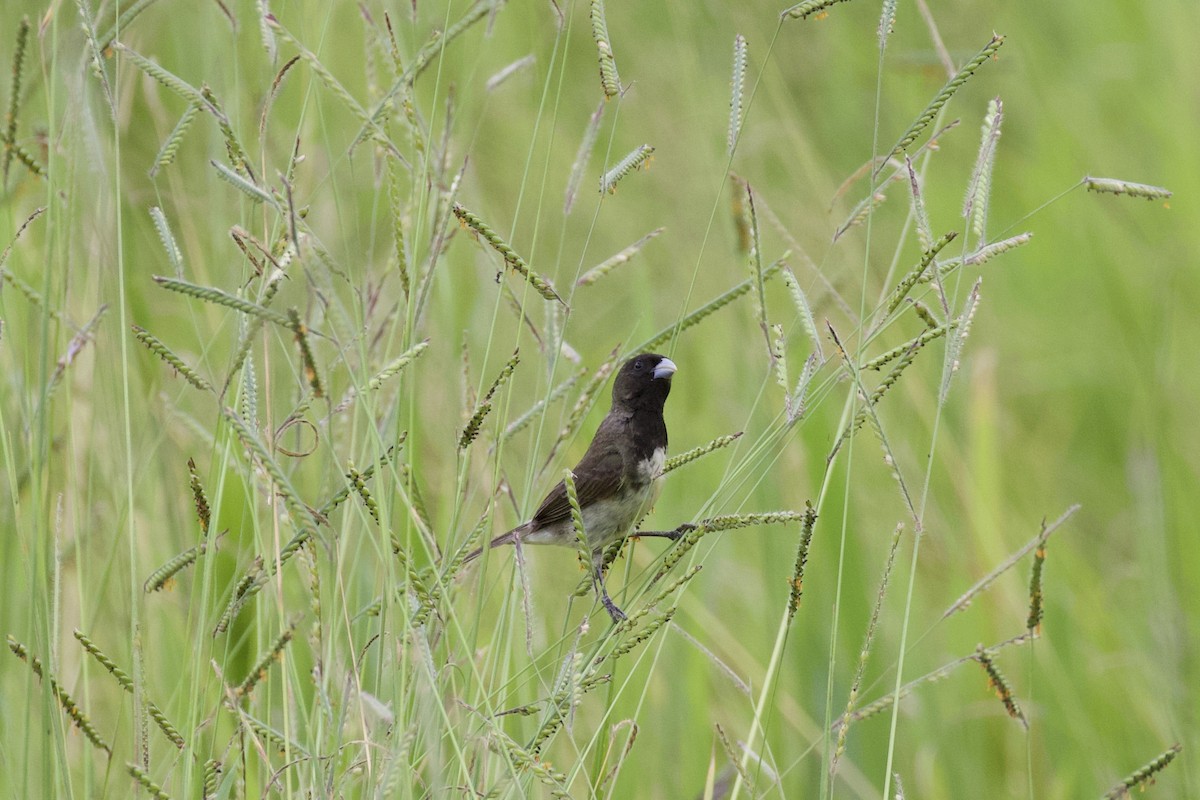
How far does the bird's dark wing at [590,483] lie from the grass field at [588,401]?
4.6 inches

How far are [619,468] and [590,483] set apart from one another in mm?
90

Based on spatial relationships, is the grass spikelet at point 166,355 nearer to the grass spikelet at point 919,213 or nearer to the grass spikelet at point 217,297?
the grass spikelet at point 217,297

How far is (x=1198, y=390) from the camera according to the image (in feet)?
14.2

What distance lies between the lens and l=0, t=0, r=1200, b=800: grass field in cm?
184

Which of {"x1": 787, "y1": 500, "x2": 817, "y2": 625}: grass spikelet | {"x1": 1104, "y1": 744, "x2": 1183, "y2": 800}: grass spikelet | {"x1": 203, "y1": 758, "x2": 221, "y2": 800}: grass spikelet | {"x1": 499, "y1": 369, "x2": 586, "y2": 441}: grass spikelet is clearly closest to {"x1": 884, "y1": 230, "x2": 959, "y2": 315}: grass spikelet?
{"x1": 787, "y1": 500, "x2": 817, "y2": 625}: grass spikelet

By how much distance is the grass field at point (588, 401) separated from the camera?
6.04 feet

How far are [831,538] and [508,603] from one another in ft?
5.32

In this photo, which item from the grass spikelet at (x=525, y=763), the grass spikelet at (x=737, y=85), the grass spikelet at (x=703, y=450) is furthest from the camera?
the grass spikelet at (x=703, y=450)

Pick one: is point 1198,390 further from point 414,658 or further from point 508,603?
point 414,658

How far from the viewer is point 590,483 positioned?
11.2ft

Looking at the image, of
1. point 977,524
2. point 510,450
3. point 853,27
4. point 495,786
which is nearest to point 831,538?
point 977,524

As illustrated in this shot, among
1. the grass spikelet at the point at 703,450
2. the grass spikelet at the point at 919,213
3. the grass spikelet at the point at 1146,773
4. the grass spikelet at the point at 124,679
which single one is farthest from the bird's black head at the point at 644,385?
the grass spikelet at the point at 124,679

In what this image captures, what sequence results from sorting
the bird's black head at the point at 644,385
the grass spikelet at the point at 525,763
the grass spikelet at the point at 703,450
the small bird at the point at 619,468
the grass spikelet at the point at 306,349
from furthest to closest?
the bird's black head at the point at 644,385 < the small bird at the point at 619,468 < the grass spikelet at the point at 703,450 < the grass spikelet at the point at 525,763 < the grass spikelet at the point at 306,349

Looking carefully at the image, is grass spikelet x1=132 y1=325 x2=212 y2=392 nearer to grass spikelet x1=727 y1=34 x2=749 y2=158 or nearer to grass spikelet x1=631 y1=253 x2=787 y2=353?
grass spikelet x1=631 y1=253 x2=787 y2=353
